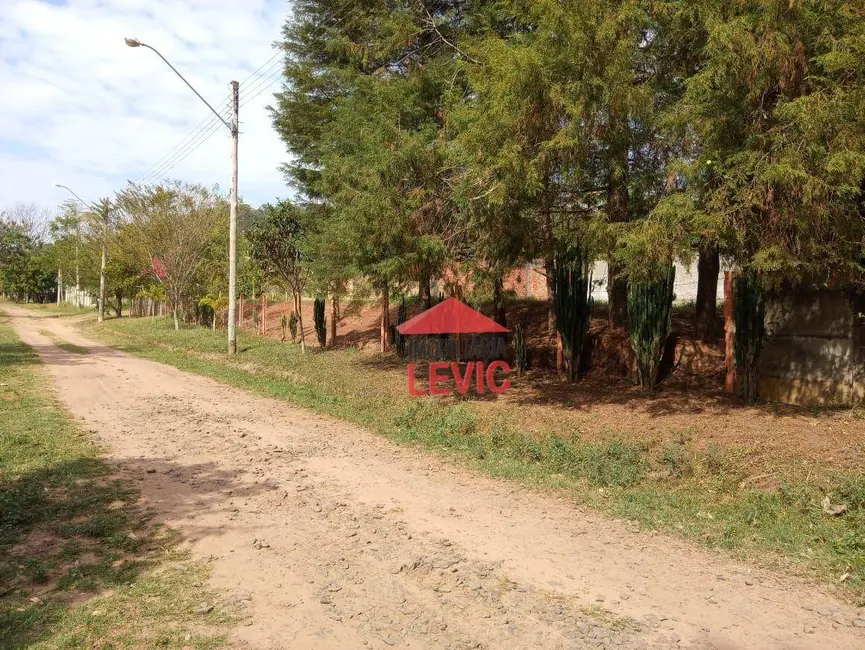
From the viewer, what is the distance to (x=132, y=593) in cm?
410

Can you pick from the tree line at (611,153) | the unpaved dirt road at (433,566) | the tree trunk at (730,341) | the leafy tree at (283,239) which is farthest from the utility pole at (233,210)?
the tree trunk at (730,341)

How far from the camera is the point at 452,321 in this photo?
1273cm

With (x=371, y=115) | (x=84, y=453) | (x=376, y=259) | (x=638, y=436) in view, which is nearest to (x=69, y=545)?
(x=84, y=453)

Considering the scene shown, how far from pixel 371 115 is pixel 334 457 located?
8322 mm

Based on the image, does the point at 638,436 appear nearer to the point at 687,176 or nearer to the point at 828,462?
the point at 828,462

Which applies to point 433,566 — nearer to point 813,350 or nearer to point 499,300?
point 813,350

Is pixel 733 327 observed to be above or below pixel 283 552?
above

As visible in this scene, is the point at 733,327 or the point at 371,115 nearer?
the point at 733,327

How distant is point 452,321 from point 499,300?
41.4 inches

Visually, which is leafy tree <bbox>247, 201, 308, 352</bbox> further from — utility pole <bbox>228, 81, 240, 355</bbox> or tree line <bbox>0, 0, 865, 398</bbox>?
tree line <bbox>0, 0, 865, 398</bbox>

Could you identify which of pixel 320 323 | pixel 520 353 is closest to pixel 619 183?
pixel 520 353

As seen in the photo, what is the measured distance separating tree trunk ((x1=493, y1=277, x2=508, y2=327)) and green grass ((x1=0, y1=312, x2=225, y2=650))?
701 cm

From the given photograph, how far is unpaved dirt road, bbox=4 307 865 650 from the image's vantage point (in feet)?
12.2

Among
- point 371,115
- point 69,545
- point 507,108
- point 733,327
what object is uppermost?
point 371,115
